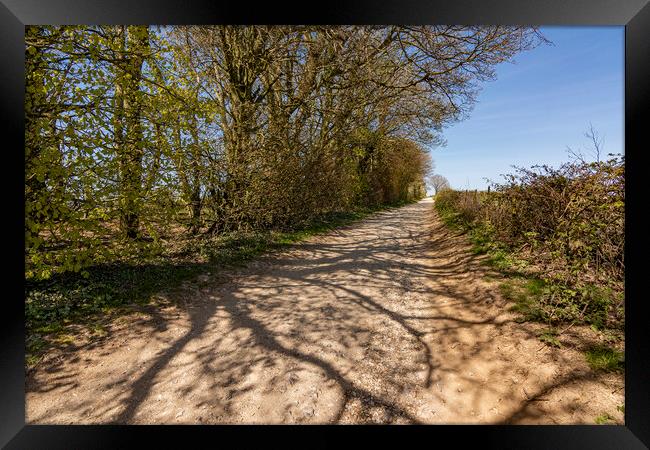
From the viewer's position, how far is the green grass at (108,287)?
394 cm

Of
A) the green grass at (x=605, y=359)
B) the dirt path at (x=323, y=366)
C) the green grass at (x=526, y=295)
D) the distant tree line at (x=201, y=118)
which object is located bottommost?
the dirt path at (x=323, y=366)

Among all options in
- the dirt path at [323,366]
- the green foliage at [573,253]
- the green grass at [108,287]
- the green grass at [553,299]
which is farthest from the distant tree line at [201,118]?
the green grass at [553,299]

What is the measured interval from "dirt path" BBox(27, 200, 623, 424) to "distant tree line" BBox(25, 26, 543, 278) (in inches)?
75.0

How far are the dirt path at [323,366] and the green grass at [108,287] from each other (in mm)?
424

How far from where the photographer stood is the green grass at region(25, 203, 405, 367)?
3941mm

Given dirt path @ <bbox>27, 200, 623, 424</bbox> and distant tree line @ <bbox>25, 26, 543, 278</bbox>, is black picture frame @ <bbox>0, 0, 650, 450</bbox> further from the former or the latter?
distant tree line @ <bbox>25, 26, 543, 278</bbox>

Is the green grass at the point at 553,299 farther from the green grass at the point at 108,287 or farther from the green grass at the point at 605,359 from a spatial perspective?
the green grass at the point at 108,287

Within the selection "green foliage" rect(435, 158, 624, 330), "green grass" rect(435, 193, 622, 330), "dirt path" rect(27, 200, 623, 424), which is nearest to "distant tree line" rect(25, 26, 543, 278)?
"dirt path" rect(27, 200, 623, 424)

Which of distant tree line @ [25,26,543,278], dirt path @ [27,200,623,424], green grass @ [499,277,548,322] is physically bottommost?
dirt path @ [27,200,623,424]

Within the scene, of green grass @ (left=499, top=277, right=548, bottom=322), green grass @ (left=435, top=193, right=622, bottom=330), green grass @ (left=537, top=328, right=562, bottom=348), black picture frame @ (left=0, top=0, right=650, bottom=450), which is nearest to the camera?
black picture frame @ (left=0, top=0, right=650, bottom=450)

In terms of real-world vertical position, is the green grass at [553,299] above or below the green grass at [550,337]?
above
